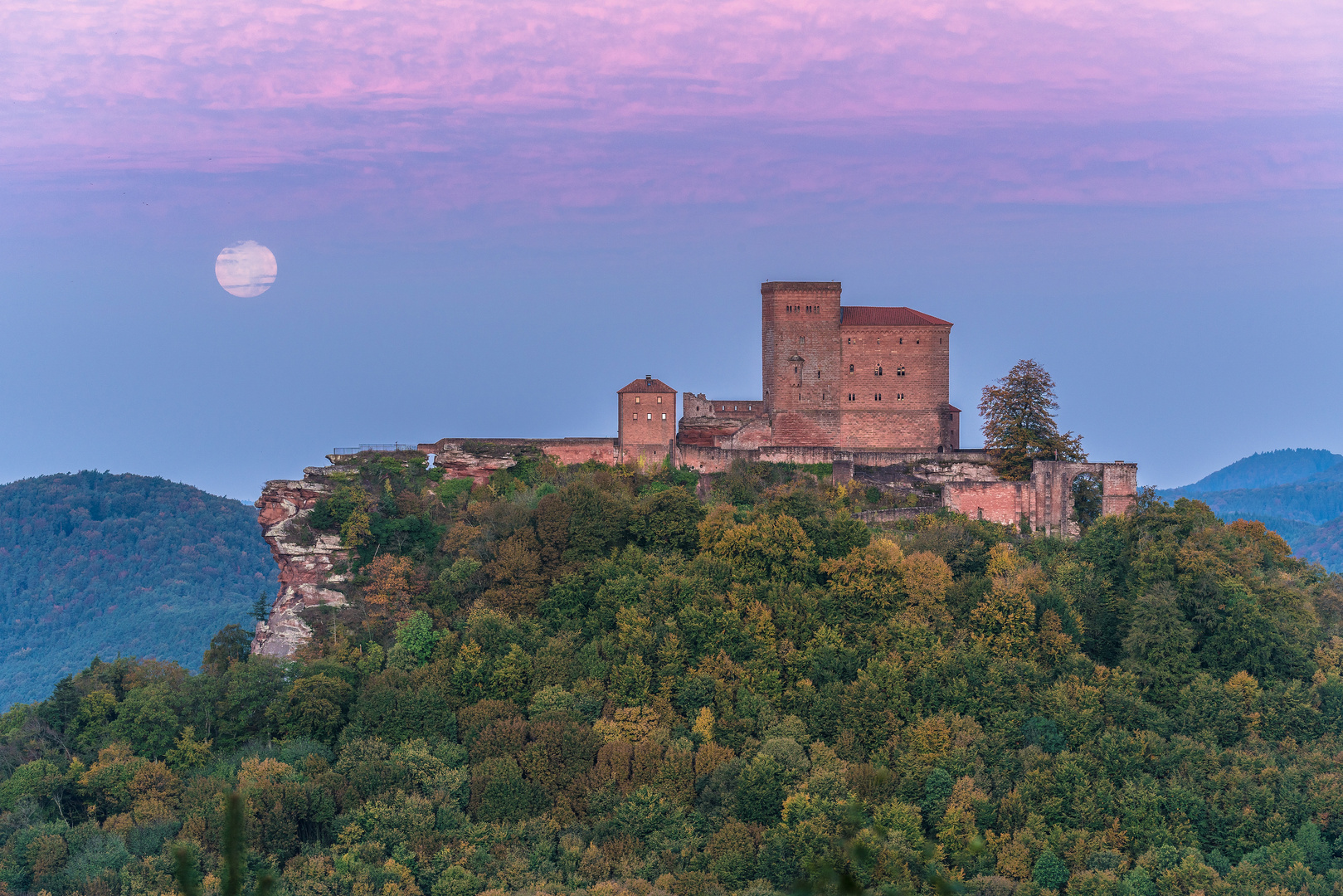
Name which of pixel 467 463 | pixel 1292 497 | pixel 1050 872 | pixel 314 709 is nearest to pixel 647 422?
pixel 467 463

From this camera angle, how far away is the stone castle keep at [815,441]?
47.4 m

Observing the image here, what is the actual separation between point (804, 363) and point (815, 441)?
3.07m

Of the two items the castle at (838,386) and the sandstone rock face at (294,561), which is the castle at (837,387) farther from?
the sandstone rock face at (294,561)

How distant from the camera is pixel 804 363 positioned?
51469 mm

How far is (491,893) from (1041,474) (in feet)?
81.2

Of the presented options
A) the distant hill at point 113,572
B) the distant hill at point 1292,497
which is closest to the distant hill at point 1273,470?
the distant hill at point 1292,497

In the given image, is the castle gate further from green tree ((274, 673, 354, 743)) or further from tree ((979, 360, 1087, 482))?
green tree ((274, 673, 354, 743))

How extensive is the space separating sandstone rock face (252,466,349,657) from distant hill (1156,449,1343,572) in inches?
2780

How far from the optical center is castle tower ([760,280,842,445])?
168ft

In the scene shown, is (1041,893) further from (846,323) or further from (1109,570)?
Result: (846,323)

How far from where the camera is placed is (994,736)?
38.6 metres

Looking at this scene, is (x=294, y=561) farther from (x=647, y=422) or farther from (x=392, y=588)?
(x=647, y=422)

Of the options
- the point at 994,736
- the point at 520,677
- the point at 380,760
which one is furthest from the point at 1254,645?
the point at 380,760

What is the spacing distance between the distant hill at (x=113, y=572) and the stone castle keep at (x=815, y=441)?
60.3 m
